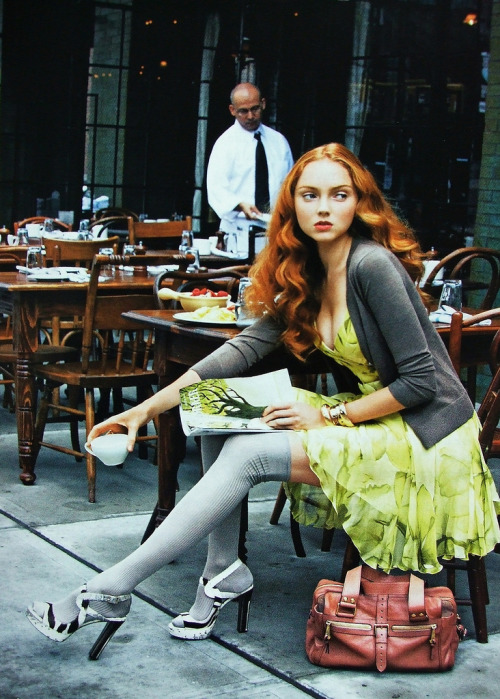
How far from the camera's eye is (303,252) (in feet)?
11.0

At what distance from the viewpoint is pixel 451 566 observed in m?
3.42

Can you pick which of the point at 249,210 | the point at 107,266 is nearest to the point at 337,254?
the point at 107,266

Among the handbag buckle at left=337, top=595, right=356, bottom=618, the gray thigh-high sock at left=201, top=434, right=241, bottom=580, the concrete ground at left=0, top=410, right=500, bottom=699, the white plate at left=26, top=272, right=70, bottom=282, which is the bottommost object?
the concrete ground at left=0, top=410, right=500, bottom=699

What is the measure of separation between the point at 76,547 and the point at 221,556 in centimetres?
101

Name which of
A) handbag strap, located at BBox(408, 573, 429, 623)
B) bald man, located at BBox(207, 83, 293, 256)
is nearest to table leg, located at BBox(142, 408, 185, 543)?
handbag strap, located at BBox(408, 573, 429, 623)

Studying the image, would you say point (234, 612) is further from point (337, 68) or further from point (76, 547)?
point (337, 68)

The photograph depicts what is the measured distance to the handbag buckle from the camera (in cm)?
300

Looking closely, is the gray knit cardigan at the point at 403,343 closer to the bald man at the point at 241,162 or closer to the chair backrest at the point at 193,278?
the chair backrest at the point at 193,278

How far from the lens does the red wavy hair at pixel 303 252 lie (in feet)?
10.6

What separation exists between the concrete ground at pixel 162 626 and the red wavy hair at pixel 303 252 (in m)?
0.87

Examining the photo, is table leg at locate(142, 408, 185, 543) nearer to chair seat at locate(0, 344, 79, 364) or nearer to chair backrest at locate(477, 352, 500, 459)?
chair backrest at locate(477, 352, 500, 459)

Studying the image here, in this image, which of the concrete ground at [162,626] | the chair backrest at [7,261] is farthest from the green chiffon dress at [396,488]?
the chair backrest at [7,261]

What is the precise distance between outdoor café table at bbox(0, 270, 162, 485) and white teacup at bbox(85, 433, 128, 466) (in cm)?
207

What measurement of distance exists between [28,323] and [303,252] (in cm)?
212
